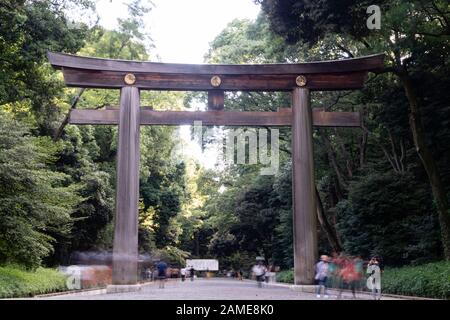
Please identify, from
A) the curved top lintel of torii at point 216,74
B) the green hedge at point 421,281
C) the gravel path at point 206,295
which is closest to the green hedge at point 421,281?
the green hedge at point 421,281

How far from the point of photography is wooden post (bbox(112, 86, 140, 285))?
15.6 meters

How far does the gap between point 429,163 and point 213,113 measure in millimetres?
7299

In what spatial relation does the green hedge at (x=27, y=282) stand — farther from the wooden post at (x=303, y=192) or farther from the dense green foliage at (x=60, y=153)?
the wooden post at (x=303, y=192)

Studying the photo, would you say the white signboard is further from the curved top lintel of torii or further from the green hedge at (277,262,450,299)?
the curved top lintel of torii

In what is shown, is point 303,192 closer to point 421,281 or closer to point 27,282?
point 421,281

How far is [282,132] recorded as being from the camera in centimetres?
2869

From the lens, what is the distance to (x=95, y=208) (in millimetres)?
25734

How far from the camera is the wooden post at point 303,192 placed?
16.2 m

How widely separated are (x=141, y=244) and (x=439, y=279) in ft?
83.9

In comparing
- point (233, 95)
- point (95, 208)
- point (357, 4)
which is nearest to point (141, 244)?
point (95, 208)

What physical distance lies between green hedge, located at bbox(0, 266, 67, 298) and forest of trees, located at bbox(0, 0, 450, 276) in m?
0.49

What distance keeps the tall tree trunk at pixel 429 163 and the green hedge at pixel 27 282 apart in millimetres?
12890

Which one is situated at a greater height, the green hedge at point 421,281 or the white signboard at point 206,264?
the green hedge at point 421,281

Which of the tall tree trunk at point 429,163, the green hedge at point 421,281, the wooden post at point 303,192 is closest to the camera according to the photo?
the green hedge at point 421,281
